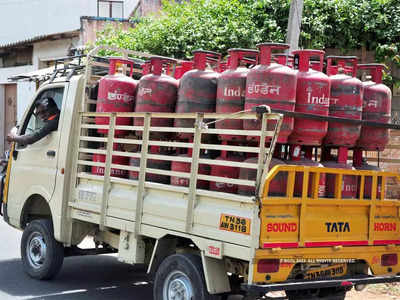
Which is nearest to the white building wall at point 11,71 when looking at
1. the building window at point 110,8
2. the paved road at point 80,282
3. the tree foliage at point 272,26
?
the building window at point 110,8

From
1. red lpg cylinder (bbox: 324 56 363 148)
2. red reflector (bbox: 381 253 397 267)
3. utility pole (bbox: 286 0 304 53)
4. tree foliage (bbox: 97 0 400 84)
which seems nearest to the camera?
red lpg cylinder (bbox: 324 56 363 148)

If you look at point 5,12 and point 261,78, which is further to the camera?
point 5,12

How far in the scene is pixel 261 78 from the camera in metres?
4.57

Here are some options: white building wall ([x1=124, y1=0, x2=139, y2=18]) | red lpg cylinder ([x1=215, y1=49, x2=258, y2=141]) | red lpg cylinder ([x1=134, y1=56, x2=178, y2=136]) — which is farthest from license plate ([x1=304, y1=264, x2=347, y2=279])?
white building wall ([x1=124, y1=0, x2=139, y2=18])

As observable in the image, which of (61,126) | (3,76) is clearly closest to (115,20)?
(3,76)

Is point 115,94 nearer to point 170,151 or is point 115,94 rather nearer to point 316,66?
point 170,151

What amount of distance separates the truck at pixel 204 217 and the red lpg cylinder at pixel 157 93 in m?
0.18

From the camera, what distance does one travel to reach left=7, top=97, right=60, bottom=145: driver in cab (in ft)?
21.5

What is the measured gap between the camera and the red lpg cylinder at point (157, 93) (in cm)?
557

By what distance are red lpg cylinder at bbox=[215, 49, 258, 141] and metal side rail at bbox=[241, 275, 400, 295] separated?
1.21m

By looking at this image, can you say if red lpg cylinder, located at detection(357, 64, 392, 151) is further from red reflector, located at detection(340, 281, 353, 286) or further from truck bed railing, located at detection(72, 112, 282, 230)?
red reflector, located at detection(340, 281, 353, 286)

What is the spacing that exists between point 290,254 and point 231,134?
1.02 meters

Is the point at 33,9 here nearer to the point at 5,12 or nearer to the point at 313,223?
the point at 5,12

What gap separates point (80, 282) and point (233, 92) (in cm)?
319
